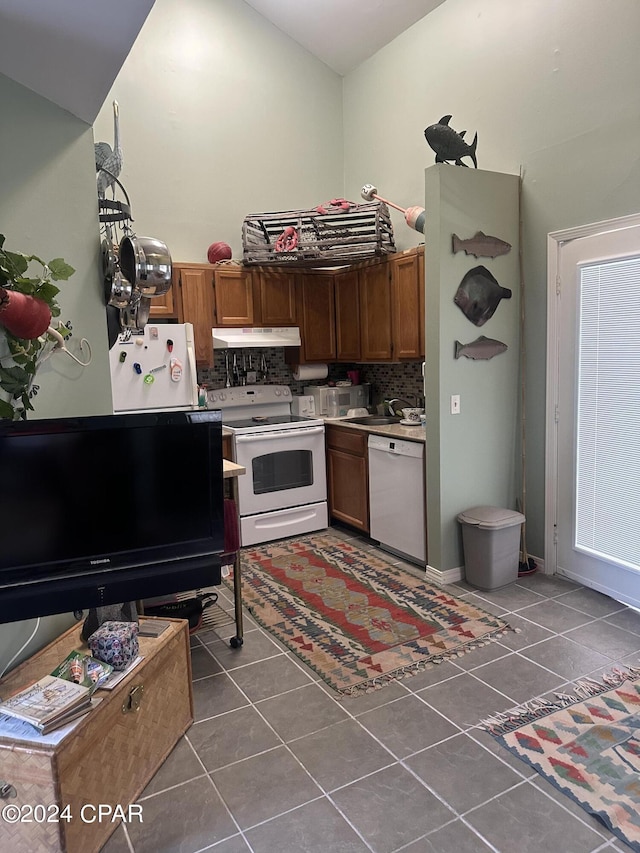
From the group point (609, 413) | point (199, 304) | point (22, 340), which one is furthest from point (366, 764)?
point (199, 304)

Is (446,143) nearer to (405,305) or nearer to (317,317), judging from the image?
(405,305)

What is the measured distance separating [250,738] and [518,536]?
205cm

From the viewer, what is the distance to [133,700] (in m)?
1.90

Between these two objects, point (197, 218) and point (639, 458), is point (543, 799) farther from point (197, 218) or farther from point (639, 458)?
point (197, 218)

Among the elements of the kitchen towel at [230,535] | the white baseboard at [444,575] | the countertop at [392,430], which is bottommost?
the white baseboard at [444,575]

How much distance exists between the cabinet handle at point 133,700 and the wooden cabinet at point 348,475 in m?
2.61

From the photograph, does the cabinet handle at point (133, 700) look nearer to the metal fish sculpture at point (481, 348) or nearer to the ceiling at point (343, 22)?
the metal fish sculpture at point (481, 348)

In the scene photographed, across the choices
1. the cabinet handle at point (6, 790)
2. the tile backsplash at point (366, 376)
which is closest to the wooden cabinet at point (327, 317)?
the tile backsplash at point (366, 376)

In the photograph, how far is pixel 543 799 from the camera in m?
1.90

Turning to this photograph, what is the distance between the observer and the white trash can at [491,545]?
3.45 m

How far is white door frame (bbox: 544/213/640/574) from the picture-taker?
348cm

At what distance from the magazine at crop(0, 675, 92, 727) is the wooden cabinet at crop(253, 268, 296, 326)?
338 centimetres

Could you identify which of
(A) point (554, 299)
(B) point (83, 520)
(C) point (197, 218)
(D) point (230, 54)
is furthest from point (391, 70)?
(B) point (83, 520)

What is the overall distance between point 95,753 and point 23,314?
130cm
